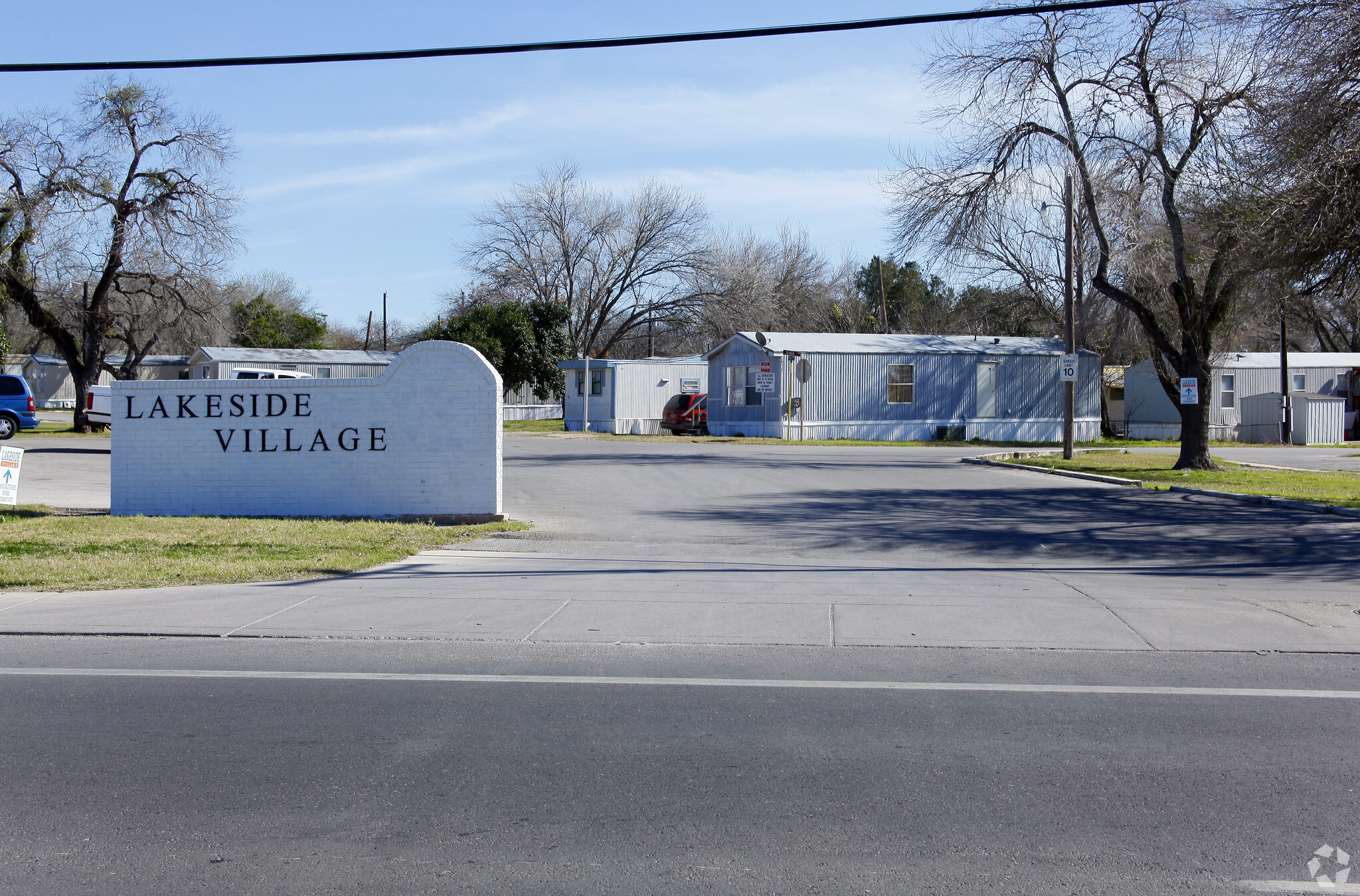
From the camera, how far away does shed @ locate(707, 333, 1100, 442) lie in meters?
38.5

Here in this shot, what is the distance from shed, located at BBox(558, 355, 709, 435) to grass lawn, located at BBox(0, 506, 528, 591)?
28.3 meters

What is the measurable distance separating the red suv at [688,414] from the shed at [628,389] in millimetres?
1204

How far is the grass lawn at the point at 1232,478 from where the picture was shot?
18.2 meters

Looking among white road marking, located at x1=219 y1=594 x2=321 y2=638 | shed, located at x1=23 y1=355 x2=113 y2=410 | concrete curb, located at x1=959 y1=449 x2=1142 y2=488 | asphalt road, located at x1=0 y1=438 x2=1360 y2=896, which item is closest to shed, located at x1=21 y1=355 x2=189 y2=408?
shed, located at x1=23 y1=355 x2=113 y2=410

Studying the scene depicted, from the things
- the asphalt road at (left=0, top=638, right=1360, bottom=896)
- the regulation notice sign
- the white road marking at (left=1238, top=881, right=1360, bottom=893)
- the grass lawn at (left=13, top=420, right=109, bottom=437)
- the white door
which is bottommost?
the white road marking at (left=1238, top=881, right=1360, bottom=893)

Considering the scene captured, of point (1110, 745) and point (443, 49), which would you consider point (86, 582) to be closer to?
point (443, 49)

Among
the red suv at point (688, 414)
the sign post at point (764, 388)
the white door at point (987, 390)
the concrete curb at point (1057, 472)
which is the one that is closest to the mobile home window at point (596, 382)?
the red suv at point (688, 414)

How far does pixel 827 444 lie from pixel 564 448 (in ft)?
31.3

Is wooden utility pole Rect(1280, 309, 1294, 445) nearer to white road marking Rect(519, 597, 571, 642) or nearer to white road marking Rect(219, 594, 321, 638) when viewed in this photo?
white road marking Rect(519, 597, 571, 642)

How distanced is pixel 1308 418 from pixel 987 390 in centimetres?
1231

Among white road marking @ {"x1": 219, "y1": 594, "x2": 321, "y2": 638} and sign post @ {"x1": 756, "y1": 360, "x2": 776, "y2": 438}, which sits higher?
sign post @ {"x1": 756, "y1": 360, "x2": 776, "y2": 438}

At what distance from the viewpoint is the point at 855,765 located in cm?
518

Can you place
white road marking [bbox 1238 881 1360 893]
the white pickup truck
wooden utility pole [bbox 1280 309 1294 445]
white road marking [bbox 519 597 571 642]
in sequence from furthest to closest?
wooden utility pole [bbox 1280 309 1294 445] < the white pickup truck < white road marking [bbox 519 597 571 642] < white road marking [bbox 1238 881 1360 893]

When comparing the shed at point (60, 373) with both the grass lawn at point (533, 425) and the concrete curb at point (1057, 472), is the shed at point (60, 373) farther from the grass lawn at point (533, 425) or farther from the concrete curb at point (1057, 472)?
the concrete curb at point (1057, 472)
